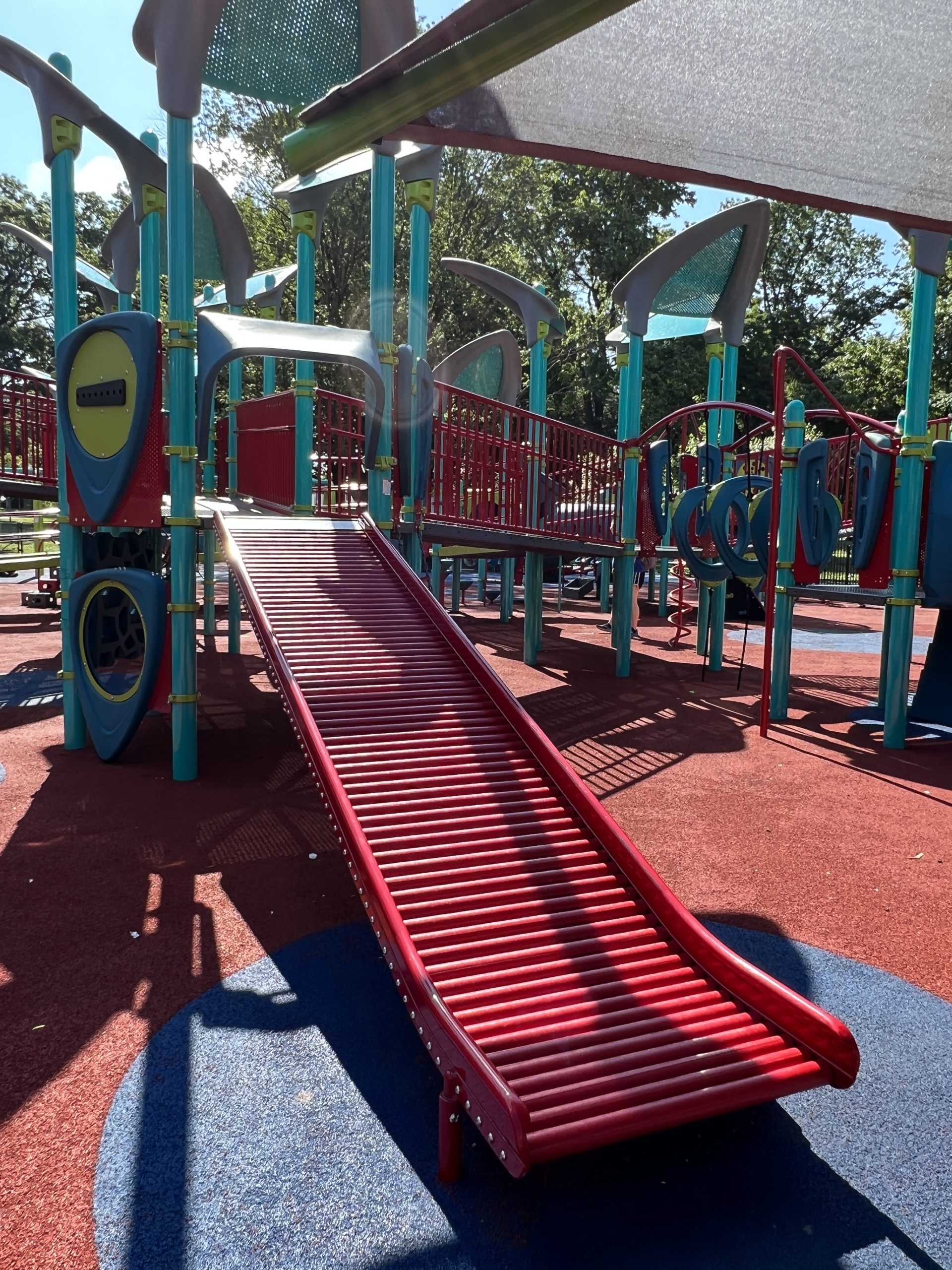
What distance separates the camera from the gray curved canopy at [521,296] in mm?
15578

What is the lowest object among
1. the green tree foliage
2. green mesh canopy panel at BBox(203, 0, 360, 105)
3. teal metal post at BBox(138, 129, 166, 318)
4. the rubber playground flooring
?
the rubber playground flooring

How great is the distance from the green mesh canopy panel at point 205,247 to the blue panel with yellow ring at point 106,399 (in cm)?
525

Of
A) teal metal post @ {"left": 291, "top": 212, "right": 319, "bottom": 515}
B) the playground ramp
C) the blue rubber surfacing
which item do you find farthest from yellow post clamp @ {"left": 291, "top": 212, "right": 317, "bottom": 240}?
the blue rubber surfacing

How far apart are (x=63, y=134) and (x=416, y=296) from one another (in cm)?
408

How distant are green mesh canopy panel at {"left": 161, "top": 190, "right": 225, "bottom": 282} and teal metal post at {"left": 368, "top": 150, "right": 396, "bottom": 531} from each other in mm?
4426

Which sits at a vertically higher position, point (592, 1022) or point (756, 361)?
point (756, 361)

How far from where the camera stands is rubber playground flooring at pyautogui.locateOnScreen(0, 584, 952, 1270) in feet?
8.30

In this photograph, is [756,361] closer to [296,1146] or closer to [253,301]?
[253,301]

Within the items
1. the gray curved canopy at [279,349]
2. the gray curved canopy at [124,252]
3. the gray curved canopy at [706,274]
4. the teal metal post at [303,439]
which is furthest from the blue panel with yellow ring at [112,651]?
the gray curved canopy at [706,274]

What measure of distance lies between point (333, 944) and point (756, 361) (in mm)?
36193

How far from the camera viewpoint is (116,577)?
23.5 ft

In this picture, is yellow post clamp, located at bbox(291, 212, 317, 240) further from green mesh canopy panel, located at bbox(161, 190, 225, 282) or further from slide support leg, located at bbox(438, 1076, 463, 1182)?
slide support leg, located at bbox(438, 1076, 463, 1182)

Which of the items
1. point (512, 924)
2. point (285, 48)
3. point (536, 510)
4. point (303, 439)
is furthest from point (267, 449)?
point (512, 924)

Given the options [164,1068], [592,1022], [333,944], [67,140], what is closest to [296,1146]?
[164,1068]
